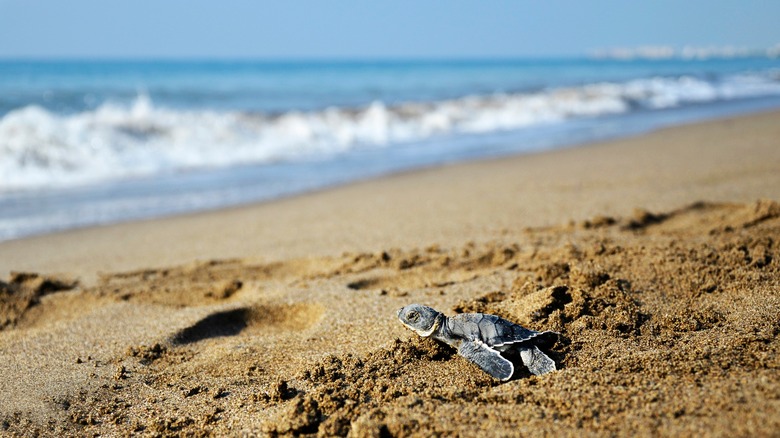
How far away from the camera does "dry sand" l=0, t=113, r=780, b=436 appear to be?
2.18m

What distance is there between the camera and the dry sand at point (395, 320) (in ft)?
7.15

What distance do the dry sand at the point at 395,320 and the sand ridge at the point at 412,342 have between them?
0.01 metres

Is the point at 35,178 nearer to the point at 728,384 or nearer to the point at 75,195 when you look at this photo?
the point at 75,195

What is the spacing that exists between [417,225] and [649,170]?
116 inches

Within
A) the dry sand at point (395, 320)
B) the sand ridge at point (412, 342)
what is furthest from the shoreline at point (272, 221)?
the sand ridge at point (412, 342)

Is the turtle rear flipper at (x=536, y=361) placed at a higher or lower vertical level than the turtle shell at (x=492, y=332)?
lower

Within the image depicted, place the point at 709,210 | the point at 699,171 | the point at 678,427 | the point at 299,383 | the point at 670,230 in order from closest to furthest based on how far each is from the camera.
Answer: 1. the point at 678,427
2. the point at 299,383
3. the point at 670,230
4. the point at 709,210
5. the point at 699,171

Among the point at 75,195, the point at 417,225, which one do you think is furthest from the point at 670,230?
the point at 75,195

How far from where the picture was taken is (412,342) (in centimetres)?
272

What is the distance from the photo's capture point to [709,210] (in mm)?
4707

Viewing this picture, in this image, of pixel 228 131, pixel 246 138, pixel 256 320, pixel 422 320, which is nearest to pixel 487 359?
pixel 422 320

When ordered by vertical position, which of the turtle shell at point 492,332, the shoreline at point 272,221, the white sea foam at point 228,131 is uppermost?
the white sea foam at point 228,131

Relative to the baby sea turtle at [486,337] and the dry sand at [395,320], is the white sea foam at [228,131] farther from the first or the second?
the baby sea turtle at [486,337]

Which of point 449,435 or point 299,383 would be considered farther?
point 299,383
